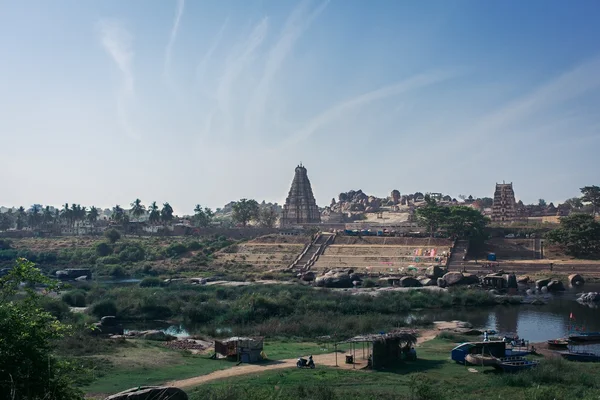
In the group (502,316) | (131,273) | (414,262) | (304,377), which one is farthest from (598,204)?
(304,377)

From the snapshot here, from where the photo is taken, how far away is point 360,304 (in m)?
43.0

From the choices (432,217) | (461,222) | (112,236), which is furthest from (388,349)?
(112,236)

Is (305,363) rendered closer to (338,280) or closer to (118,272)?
(338,280)

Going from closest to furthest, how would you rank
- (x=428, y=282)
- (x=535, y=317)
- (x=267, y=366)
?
(x=267, y=366) < (x=535, y=317) < (x=428, y=282)

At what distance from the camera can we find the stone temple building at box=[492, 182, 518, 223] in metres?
116

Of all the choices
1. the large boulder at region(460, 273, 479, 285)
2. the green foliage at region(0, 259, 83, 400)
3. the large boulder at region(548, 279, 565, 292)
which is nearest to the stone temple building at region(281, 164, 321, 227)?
the large boulder at region(460, 273, 479, 285)

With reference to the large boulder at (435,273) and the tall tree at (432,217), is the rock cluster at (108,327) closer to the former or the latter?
the large boulder at (435,273)

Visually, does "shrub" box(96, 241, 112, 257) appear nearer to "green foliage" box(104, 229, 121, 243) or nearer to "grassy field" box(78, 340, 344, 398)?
"green foliage" box(104, 229, 121, 243)

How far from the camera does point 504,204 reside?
118 metres

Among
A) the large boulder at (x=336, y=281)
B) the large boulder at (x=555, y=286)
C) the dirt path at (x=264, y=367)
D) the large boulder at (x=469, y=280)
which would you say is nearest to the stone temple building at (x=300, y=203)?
the large boulder at (x=336, y=281)

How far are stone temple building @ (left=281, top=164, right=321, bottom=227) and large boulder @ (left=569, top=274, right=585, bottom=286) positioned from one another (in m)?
64.7

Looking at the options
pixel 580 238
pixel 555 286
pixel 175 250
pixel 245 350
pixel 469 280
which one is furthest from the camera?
pixel 175 250

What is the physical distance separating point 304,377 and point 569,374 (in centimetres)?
984

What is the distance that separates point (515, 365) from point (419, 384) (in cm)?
549
